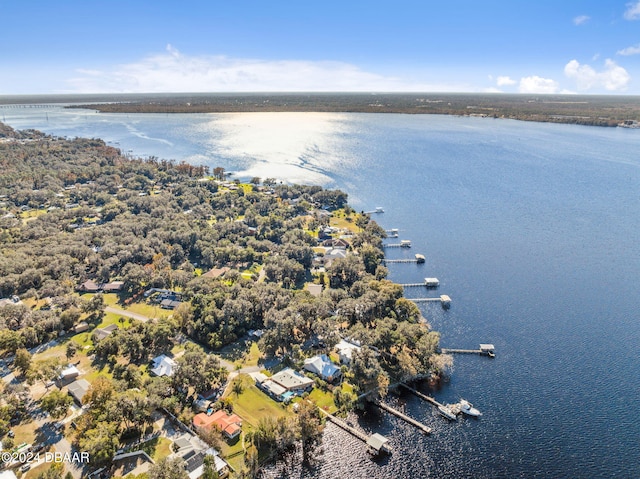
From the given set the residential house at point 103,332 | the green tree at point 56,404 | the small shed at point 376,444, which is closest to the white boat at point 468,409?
the small shed at point 376,444

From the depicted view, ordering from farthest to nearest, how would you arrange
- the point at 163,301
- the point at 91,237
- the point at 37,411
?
the point at 91,237 < the point at 163,301 < the point at 37,411

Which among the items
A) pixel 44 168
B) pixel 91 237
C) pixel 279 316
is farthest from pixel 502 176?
pixel 44 168

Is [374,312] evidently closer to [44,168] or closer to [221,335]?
[221,335]

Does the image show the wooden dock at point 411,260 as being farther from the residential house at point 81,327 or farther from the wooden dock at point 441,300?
the residential house at point 81,327

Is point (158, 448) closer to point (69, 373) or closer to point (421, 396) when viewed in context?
point (69, 373)

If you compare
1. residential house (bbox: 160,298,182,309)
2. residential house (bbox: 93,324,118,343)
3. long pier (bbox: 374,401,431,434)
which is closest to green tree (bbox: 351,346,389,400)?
long pier (bbox: 374,401,431,434)
